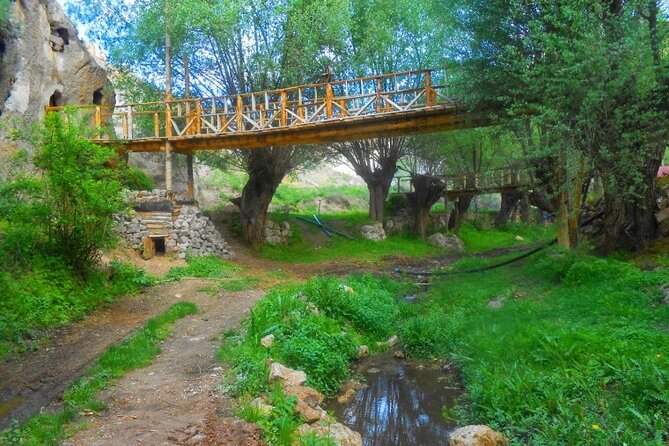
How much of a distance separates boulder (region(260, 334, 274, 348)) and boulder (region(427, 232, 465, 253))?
766 inches

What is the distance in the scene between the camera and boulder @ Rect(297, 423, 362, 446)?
20.5 feet

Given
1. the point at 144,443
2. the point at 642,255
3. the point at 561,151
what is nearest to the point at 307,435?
the point at 144,443

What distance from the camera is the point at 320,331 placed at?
9.88m

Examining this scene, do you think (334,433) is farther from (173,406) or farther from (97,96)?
(97,96)

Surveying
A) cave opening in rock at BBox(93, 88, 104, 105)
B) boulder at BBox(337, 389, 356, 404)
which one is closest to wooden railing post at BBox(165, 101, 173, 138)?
cave opening in rock at BBox(93, 88, 104, 105)

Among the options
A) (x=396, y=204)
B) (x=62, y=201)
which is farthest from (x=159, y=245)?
(x=396, y=204)

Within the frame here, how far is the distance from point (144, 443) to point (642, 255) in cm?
1162

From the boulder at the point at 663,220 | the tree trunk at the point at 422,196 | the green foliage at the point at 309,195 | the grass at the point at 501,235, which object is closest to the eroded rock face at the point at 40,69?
the green foliage at the point at 309,195

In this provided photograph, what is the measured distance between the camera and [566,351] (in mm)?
7883

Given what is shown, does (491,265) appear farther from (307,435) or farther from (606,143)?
(307,435)

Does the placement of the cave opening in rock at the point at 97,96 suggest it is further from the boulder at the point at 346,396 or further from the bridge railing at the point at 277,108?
the boulder at the point at 346,396

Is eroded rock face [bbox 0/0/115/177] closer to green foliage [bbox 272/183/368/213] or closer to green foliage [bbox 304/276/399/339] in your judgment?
green foliage [bbox 304/276/399/339]

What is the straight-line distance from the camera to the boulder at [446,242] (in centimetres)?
2764

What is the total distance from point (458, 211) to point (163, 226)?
704 inches
